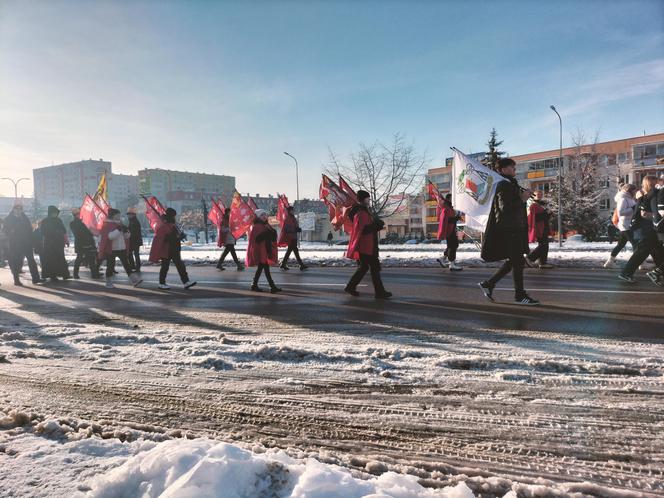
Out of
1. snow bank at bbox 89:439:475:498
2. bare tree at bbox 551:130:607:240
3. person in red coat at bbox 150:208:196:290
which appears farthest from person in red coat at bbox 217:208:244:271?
bare tree at bbox 551:130:607:240

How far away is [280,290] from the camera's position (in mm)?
8242

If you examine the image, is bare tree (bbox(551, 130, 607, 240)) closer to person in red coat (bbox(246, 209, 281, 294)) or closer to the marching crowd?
the marching crowd

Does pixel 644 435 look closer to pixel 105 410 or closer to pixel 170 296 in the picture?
pixel 105 410

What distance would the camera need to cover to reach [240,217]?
14570 mm

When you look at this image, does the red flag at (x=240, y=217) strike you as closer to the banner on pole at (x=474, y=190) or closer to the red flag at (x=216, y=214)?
the red flag at (x=216, y=214)

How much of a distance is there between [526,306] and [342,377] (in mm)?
3688

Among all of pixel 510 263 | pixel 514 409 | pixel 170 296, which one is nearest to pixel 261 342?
pixel 514 409

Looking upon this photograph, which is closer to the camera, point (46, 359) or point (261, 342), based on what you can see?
point (46, 359)

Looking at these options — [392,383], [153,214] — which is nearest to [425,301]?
[392,383]

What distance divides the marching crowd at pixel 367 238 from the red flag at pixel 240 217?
242mm

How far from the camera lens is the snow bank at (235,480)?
1.77 metres

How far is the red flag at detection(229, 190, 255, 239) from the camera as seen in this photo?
555 inches

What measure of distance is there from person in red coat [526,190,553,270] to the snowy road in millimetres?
5784

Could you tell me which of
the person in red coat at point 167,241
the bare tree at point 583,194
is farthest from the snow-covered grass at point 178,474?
the bare tree at point 583,194
